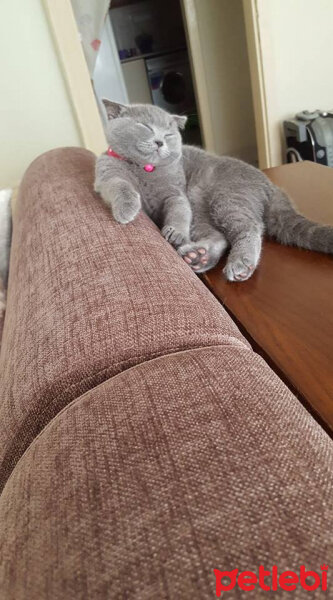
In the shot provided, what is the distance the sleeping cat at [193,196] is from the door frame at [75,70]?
1.40m

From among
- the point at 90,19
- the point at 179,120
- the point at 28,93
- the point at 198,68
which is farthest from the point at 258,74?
the point at 179,120

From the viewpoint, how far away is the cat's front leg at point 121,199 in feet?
2.39

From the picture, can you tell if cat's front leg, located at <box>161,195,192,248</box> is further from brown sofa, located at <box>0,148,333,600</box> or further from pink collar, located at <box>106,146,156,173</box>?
brown sofa, located at <box>0,148,333,600</box>

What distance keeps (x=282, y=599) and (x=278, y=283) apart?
0.56 metres

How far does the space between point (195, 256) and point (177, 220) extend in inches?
5.0

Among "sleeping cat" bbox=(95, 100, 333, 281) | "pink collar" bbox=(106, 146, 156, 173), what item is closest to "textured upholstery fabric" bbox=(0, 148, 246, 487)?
"sleeping cat" bbox=(95, 100, 333, 281)

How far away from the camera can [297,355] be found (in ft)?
1.75

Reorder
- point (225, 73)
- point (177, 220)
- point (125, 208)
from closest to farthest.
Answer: point (125, 208) < point (177, 220) < point (225, 73)

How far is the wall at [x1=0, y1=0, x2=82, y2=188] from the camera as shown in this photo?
1970 mm

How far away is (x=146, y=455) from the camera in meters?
0.29

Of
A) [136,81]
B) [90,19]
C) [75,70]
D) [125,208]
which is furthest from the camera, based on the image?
[136,81]

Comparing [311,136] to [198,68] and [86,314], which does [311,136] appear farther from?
[86,314]

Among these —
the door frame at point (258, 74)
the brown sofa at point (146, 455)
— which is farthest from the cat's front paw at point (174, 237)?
the door frame at point (258, 74)

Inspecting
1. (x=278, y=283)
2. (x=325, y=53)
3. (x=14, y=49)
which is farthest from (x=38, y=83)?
(x=278, y=283)
